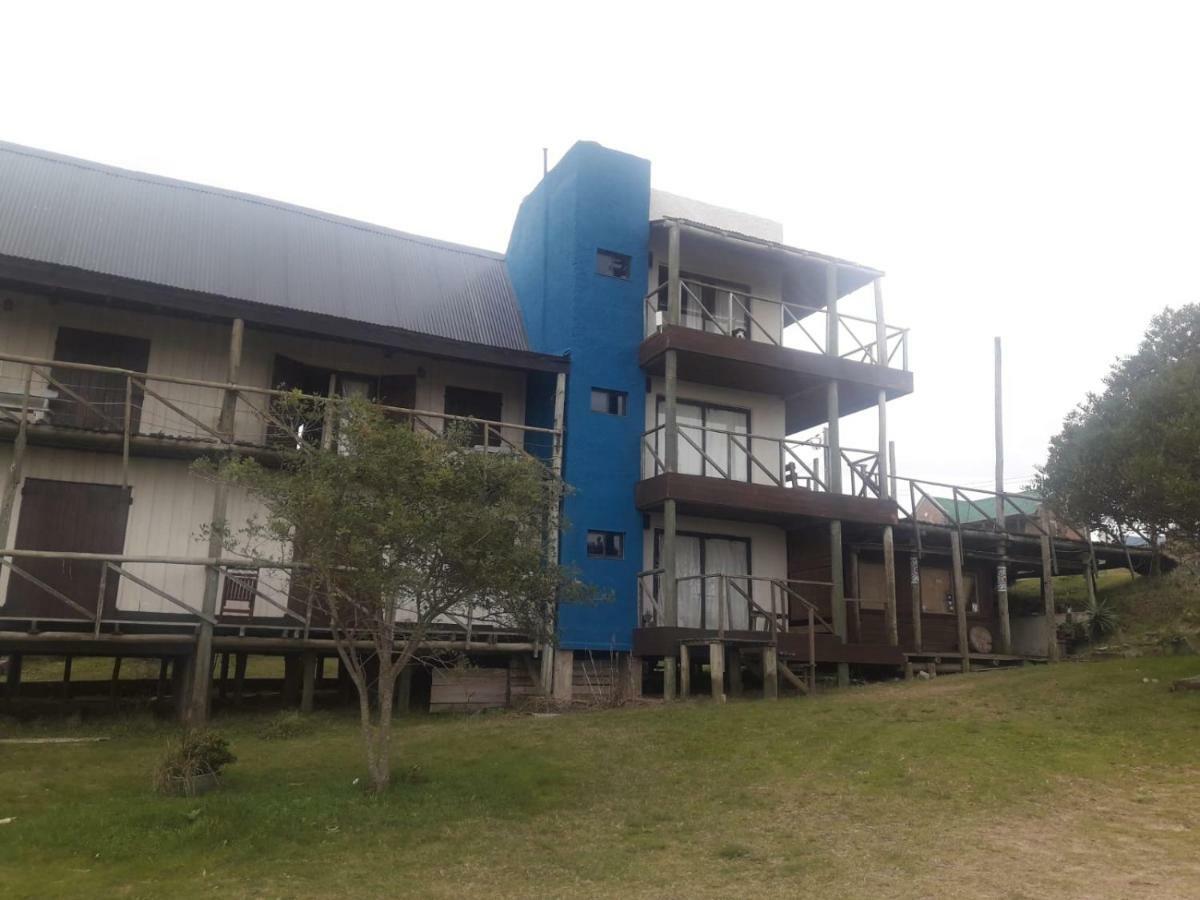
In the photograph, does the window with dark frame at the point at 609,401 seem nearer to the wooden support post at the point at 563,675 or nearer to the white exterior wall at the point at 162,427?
the wooden support post at the point at 563,675

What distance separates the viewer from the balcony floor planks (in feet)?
67.6

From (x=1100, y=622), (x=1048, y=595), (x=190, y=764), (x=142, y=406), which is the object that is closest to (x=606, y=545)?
(x=142, y=406)

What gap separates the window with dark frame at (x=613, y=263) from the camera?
22750mm

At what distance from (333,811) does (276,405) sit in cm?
1031

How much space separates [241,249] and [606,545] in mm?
10031

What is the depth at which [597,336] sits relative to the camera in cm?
2212

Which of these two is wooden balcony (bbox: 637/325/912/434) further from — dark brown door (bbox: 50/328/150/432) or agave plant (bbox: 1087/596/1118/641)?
dark brown door (bbox: 50/328/150/432)

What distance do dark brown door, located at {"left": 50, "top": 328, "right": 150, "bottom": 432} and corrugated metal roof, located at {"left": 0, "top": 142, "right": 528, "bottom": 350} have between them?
1.32 meters

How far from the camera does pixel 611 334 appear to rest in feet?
73.2

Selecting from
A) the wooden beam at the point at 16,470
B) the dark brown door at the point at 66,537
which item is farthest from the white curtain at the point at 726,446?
the wooden beam at the point at 16,470

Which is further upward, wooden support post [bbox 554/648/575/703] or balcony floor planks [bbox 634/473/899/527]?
balcony floor planks [bbox 634/473/899/527]

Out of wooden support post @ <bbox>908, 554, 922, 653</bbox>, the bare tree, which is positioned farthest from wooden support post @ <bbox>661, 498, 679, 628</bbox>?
the bare tree

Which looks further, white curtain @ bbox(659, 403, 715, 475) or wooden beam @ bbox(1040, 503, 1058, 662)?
wooden beam @ bbox(1040, 503, 1058, 662)

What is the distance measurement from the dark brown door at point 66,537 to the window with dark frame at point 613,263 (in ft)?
35.6
